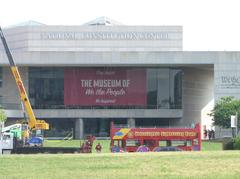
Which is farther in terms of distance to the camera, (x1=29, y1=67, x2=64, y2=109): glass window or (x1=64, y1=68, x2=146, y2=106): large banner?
(x1=64, y1=68, x2=146, y2=106): large banner

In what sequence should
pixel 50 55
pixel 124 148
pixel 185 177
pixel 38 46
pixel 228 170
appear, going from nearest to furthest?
pixel 185 177, pixel 228 170, pixel 124 148, pixel 50 55, pixel 38 46

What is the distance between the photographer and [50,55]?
8425 centimetres

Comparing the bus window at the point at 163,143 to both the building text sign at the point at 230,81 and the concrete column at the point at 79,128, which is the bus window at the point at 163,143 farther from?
the concrete column at the point at 79,128

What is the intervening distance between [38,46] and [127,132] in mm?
68018

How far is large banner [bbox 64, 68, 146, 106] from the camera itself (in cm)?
8688

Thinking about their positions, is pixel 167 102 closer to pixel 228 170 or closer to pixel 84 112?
pixel 84 112

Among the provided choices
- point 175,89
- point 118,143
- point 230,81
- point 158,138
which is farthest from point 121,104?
point 158,138

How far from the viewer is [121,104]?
285ft

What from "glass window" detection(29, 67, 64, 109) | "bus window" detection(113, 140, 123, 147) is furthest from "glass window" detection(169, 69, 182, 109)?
"bus window" detection(113, 140, 123, 147)

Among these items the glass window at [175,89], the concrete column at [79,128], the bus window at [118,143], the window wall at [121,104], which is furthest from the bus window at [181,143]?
the glass window at [175,89]

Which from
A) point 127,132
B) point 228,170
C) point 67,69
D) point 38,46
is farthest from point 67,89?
point 228,170

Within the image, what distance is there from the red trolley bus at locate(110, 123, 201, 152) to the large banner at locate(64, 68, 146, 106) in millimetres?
46742

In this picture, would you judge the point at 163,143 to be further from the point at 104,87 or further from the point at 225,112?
the point at 104,87

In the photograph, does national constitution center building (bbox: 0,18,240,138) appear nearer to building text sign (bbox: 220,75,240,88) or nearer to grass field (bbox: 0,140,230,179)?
building text sign (bbox: 220,75,240,88)
